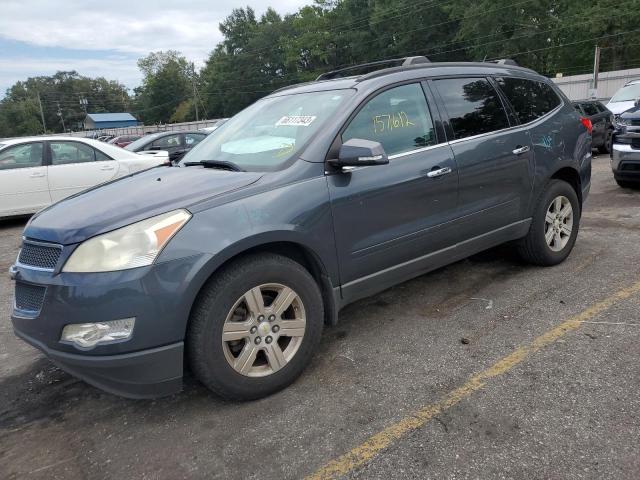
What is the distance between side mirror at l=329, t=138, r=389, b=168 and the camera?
293 centimetres

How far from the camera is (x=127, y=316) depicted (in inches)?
94.3

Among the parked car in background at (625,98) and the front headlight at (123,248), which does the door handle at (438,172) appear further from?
the parked car in background at (625,98)

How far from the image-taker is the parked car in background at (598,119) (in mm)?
13312

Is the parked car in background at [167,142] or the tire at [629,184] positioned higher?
the parked car in background at [167,142]

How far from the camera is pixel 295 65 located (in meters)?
82.1

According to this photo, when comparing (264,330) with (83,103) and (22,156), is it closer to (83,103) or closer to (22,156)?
(22,156)

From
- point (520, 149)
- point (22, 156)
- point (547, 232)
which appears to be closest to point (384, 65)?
point (520, 149)

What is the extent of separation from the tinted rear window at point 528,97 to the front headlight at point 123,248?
3.17m

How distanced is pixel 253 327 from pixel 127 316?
25.8 inches

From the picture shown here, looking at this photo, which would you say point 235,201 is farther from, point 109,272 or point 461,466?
point 461,466

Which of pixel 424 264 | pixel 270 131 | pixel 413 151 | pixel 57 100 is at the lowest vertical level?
pixel 424 264

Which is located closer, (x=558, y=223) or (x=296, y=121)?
(x=296, y=121)

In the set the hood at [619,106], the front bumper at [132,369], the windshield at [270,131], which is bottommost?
the hood at [619,106]

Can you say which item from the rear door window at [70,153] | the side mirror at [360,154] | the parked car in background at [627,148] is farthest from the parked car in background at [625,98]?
the side mirror at [360,154]
